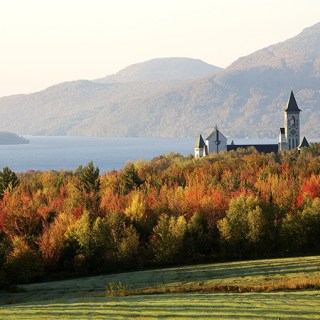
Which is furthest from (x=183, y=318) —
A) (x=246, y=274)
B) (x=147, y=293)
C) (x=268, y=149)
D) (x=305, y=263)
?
(x=268, y=149)

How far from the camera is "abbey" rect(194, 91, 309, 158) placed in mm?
134500

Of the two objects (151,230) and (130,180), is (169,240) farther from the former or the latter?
(130,180)

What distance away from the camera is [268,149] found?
444ft

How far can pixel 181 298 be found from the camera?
106 ft

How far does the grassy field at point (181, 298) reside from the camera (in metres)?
27.7

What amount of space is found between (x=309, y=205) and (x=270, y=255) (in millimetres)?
8479

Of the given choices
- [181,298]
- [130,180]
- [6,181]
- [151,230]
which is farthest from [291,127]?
[181,298]

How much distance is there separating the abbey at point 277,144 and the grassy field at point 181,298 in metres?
87.6

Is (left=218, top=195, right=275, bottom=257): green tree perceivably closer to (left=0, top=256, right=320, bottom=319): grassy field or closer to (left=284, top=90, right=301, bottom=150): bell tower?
(left=0, top=256, right=320, bottom=319): grassy field

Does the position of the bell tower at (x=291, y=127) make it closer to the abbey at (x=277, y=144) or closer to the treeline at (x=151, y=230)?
the abbey at (x=277, y=144)

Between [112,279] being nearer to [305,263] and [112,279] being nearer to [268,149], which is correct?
[305,263]

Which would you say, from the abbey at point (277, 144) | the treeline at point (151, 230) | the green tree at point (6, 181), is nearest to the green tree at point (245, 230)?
the treeline at point (151, 230)

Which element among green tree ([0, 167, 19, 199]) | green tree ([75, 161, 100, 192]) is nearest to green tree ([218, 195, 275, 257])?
green tree ([75, 161, 100, 192])

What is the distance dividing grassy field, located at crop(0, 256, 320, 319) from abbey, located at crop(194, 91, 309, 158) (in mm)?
87598
